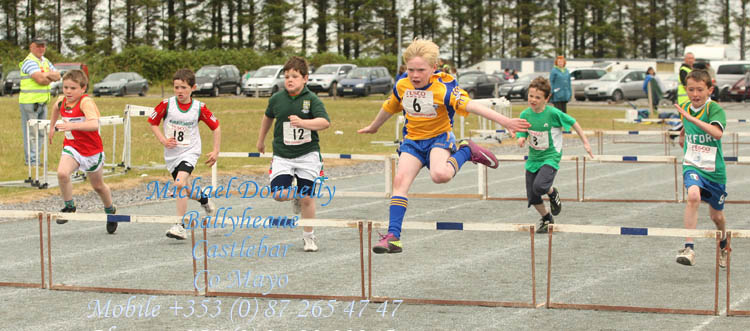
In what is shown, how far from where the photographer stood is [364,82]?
147 ft

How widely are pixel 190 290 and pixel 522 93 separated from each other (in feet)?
130

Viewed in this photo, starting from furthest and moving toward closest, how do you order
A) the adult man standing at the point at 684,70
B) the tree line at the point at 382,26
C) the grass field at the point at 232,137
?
1. the tree line at the point at 382,26
2. the adult man standing at the point at 684,70
3. the grass field at the point at 232,137

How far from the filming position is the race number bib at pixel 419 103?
7.38 metres

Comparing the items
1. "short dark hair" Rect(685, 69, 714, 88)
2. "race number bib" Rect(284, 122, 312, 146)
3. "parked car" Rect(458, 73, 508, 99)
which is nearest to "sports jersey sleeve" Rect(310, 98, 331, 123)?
"race number bib" Rect(284, 122, 312, 146)

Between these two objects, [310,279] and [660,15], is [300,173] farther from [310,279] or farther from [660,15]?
[660,15]

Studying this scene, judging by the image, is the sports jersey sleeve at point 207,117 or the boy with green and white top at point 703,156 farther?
the sports jersey sleeve at point 207,117

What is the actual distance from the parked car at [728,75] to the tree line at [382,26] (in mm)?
34553

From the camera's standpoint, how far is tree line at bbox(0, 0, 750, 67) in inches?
2810

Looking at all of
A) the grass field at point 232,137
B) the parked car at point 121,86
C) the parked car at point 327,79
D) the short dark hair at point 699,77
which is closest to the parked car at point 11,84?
the parked car at point 121,86

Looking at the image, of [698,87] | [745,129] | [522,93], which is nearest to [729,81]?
[522,93]

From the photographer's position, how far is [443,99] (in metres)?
7.34

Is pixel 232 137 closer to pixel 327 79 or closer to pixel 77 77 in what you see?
pixel 77 77

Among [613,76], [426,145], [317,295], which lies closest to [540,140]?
[426,145]

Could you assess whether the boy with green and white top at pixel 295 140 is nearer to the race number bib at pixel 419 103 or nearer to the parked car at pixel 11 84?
the race number bib at pixel 419 103
